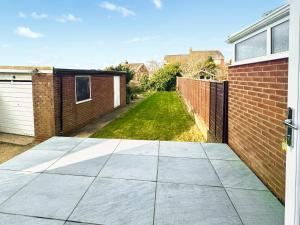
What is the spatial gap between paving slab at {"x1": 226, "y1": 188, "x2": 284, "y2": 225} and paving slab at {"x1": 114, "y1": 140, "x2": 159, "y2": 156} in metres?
2.14

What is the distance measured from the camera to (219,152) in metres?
5.16

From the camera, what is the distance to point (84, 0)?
16938 mm

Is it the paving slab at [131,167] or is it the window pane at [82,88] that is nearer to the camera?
the paving slab at [131,167]

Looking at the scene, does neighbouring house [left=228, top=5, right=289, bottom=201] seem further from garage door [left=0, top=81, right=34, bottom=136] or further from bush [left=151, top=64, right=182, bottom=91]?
bush [left=151, top=64, right=182, bottom=91]

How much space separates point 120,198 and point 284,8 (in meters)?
3.20

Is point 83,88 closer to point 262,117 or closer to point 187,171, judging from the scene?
point 187,171

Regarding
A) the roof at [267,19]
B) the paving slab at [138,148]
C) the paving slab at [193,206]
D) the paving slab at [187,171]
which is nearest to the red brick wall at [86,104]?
the paving slab at [138,148]

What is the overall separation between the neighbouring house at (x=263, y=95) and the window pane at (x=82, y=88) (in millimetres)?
6948

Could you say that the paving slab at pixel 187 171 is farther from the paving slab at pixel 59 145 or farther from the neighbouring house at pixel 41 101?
the neighbouring house at pixel 41 101

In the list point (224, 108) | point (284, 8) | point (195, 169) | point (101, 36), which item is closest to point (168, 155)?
point (195, 169)

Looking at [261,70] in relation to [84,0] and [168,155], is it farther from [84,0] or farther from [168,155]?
[84,0]

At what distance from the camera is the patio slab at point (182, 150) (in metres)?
5.02

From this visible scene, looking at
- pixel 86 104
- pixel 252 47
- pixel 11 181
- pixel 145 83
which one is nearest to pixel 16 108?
pixel 86 104

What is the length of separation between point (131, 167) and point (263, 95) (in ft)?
8.24
